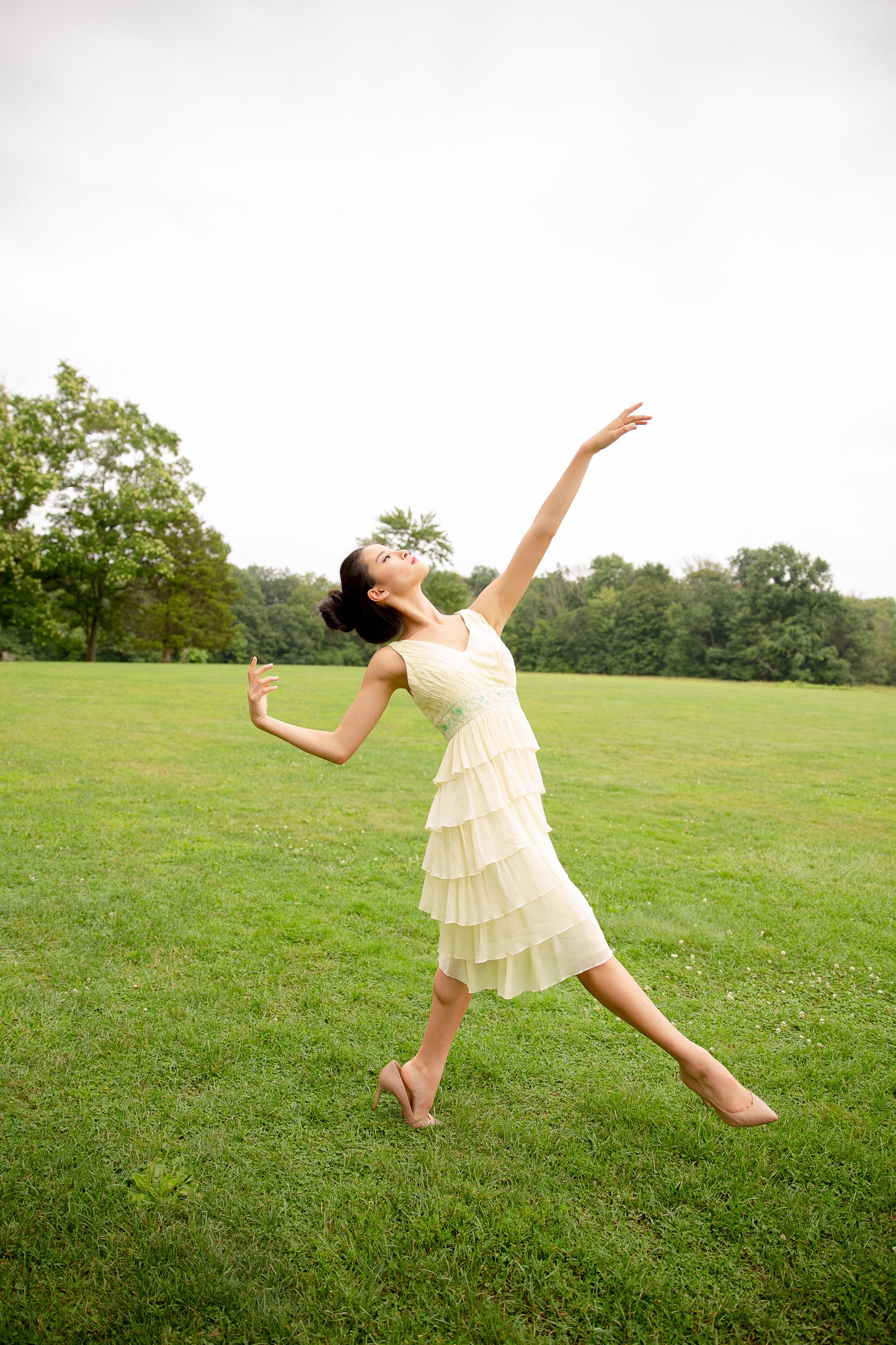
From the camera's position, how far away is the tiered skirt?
99.8 inches

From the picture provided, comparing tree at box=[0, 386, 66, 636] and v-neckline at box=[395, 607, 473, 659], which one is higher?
tree at box=[0, 386, 66, 636]

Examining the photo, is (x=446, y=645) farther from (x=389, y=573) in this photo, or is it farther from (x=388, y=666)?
(x=389, y=573)

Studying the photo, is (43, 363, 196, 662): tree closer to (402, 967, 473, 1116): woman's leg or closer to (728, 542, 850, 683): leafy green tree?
(402, 967, 473, 1116): woman's leg

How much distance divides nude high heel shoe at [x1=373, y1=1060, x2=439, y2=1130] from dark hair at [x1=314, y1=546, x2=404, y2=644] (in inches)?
69.5

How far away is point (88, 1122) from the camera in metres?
2.78

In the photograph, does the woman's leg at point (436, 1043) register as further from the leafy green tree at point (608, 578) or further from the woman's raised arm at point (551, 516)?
the leafy green tree at point (608, 578)

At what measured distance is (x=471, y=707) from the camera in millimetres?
2766

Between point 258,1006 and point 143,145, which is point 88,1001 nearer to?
point 258,1006

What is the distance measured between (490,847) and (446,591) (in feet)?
102

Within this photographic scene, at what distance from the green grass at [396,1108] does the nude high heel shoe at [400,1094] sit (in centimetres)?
6

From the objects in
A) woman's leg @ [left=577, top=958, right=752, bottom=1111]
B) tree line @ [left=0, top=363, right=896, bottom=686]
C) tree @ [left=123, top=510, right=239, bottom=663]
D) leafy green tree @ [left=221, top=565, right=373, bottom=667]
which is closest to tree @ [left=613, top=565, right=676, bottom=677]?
tree line @ [left=0, top=363, right=896, bottom=686]

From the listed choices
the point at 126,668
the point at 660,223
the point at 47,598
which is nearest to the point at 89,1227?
the point at 660,223

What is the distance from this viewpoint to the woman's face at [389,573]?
2885 mm

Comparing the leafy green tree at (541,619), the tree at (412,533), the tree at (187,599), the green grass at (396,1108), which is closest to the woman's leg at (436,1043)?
the green grass at (396,1108)
